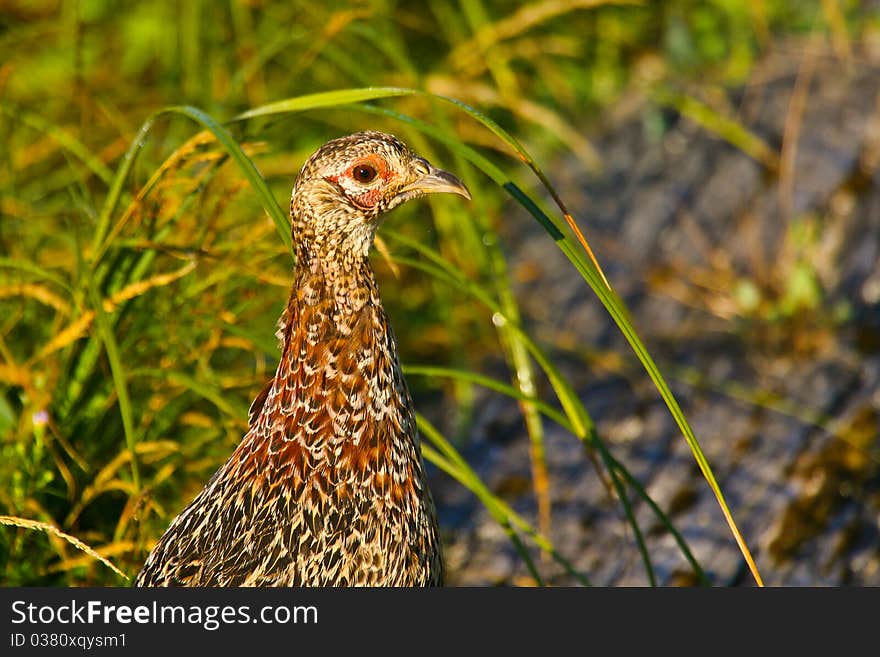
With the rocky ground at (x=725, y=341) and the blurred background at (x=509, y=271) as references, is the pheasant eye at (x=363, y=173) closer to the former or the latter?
the blurred background at (x=509, y=271)

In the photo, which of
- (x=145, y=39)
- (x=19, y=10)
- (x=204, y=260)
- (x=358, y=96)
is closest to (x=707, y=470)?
(x=358, y=96)

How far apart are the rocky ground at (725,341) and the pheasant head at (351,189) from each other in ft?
4.74

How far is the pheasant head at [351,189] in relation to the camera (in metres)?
2.53

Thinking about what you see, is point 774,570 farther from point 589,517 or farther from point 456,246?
point 456,246

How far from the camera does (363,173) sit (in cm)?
255

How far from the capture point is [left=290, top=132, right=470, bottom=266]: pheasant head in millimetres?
2531

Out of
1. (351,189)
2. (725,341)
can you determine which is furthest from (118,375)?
(725,341)

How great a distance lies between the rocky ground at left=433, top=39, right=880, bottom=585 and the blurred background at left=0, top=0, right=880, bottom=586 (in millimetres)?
11

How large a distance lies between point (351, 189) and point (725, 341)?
209 centimetres

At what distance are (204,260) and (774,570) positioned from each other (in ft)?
6.16

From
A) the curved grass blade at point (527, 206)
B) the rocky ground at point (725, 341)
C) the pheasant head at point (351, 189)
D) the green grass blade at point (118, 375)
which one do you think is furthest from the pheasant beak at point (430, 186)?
the rocky ground at point (725, 341)

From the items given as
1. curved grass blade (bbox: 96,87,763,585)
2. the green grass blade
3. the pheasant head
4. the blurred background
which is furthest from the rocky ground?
the pheasant head

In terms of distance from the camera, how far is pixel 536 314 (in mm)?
4621

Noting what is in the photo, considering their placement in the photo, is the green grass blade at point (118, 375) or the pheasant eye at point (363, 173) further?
the green grass blade at point (118, 375)
